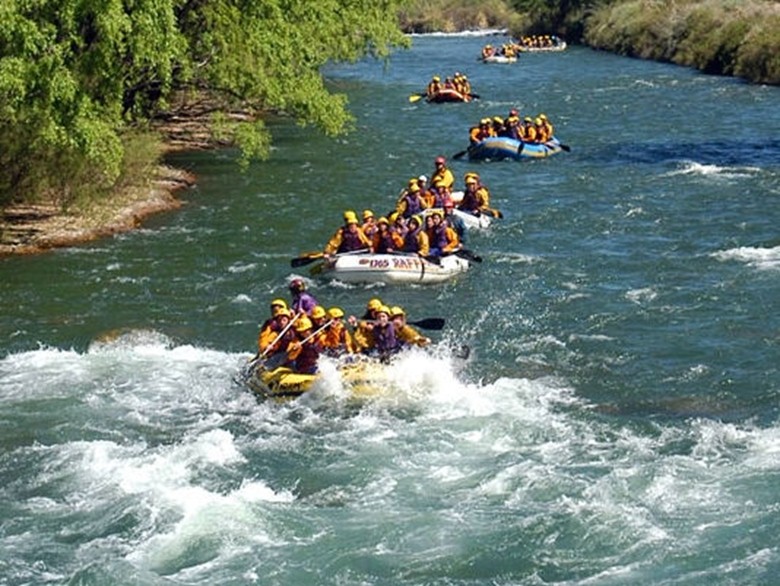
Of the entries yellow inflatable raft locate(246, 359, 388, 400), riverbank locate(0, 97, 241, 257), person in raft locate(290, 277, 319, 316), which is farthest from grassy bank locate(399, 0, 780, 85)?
yellow inflatable raft locate(246, 359, 388, 400)

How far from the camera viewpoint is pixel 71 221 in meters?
26.8

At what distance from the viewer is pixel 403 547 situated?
12.9 m

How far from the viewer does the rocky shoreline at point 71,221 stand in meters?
25.3

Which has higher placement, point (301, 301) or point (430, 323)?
point (301, 301)

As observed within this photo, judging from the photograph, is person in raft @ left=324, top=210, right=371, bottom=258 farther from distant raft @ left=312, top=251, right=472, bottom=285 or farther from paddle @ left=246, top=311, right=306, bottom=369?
paddle @ left=246, top=311, right=306, bottom=369

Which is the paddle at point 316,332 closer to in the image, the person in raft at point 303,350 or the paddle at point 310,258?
the person in raft at point 303,350

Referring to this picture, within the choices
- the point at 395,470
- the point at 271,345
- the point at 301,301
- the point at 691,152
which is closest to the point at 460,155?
the point at 691,152

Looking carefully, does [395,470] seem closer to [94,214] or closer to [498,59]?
[94,214]

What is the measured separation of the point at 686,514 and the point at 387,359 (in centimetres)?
547

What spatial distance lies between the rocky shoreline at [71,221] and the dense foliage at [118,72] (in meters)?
0.52

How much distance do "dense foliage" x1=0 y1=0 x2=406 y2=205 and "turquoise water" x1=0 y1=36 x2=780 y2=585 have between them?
1.89 meters

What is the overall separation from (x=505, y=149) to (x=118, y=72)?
41.5ft

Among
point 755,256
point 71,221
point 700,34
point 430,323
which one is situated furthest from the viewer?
point 700,34

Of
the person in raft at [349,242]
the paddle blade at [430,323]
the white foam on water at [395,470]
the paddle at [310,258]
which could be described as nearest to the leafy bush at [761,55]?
the person in raft at [349,242]
